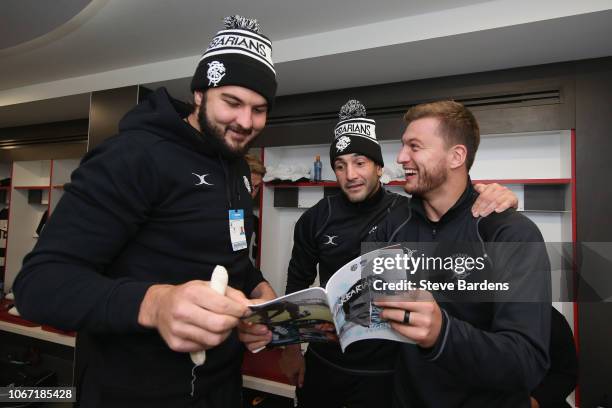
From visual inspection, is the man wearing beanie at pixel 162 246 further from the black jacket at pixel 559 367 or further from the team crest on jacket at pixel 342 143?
the black jacket at pixel 559 367

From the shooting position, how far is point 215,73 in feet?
3.47

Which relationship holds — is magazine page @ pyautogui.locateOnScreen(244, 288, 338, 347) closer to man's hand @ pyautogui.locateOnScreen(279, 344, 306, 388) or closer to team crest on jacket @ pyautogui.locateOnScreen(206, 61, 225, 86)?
man's hand @ pyautogui.locateOnScreen(279, 344, 306, 388)

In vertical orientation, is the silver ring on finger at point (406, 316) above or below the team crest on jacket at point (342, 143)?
below

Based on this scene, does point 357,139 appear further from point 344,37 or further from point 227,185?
point 227,185

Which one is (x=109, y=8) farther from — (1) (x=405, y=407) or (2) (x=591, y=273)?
(2) (x=591, y=273)

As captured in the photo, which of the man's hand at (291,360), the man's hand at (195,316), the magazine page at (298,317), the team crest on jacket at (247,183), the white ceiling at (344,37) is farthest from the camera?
the white ceiling at (344,37)

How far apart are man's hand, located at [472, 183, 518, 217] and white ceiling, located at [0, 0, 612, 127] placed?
4.40ft

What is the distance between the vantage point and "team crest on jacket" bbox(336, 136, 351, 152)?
1.99 meters

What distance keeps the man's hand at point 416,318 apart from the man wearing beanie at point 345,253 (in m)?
0.87

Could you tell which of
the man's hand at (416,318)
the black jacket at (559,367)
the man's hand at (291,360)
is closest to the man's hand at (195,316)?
the man's hand at (416,318)

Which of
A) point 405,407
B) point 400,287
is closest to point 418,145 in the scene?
point 400,287

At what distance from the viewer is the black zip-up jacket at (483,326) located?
0.78 meters

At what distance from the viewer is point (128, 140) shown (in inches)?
34.5

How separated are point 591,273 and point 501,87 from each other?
4.98 feet
